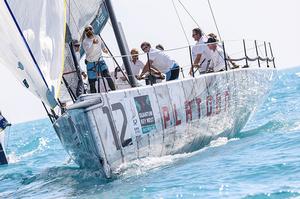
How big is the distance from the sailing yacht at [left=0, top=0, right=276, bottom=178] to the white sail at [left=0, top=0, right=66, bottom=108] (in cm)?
1

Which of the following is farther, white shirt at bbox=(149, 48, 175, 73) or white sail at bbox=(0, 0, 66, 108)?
white shirt at bbox=(149, 48, 175, 73)

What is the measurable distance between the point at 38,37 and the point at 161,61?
13.0 ft

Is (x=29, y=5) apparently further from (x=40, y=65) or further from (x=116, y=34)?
(x=116, y=34)

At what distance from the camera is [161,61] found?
1092 cm

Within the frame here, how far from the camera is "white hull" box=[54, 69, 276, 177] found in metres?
8.49

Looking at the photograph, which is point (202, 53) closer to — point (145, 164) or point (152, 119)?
point (152, 119)

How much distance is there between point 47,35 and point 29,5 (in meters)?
0.47

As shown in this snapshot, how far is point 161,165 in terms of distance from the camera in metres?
9.45

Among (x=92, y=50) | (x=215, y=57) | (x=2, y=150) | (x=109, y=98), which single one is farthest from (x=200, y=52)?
(x=2, y=150)

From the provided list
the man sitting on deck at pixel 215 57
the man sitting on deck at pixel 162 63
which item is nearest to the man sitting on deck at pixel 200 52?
the man sitting on deck at pixel 215 57

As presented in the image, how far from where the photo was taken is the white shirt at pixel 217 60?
12.1 m

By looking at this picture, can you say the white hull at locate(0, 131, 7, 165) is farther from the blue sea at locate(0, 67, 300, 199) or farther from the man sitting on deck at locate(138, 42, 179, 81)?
the man sitting on deck at locate(138, 42, 179, 81)

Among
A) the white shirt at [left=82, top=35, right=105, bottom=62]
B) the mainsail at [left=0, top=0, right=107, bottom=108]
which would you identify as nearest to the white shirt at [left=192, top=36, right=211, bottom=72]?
the white shirt at [left=82, top=35, right=105, bottom=62]

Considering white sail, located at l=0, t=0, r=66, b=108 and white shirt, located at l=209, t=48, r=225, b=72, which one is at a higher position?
white sail, located at l=0, t=0, r=66, b=108
